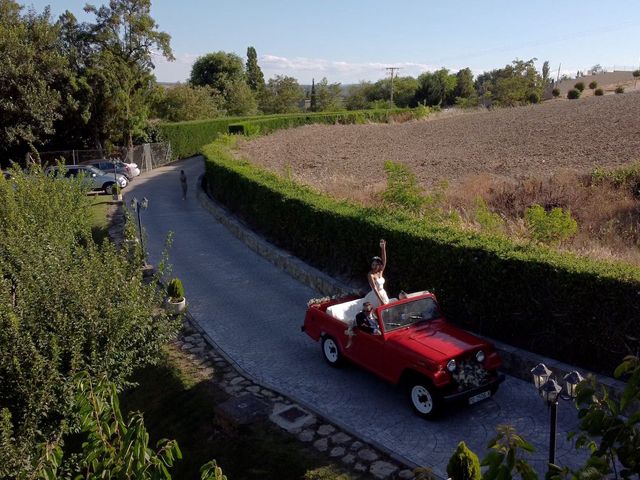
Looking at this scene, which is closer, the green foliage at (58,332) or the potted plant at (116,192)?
the green foliage at (58,332)

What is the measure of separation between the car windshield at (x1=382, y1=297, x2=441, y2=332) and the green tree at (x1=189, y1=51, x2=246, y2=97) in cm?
7093

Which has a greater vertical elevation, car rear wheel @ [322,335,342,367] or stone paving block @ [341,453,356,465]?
car rear wheel @ [322,335,342,367]

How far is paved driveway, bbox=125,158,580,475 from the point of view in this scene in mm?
8148

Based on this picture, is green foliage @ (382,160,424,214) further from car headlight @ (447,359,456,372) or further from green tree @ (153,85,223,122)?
green tree @ (153,85,223,122)

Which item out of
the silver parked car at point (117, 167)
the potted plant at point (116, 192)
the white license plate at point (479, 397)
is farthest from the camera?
the silver parked car at point (117, 167)

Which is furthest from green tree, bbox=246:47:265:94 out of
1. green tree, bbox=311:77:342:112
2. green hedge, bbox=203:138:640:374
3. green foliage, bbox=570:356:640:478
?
green foliage, bbox=570:356:640:478

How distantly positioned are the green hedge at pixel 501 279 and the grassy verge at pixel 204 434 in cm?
420

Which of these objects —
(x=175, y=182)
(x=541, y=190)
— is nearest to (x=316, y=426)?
(x=541, y=190)

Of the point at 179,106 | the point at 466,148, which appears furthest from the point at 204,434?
the point at 179,106

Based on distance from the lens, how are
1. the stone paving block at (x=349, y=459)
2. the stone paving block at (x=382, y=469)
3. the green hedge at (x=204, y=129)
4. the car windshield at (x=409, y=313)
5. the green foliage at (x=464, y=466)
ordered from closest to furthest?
the green foliage at (x=464, y=466) < the stone paving block at (x=382, y=469) < the stone paving block at (x=349, y=459) < the car windshield at (x=409, y=313) < the green hedge at (x=204, y=129)

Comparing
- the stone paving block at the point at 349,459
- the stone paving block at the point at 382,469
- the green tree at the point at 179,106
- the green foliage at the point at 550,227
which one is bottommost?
the stone paving block at the point at 349,459

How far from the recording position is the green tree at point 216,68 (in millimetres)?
77062

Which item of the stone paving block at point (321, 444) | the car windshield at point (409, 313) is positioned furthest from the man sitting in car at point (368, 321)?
the stone paving block at point (321, 444)

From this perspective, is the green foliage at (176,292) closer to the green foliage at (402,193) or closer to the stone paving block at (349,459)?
the green foliage at (402,193)
